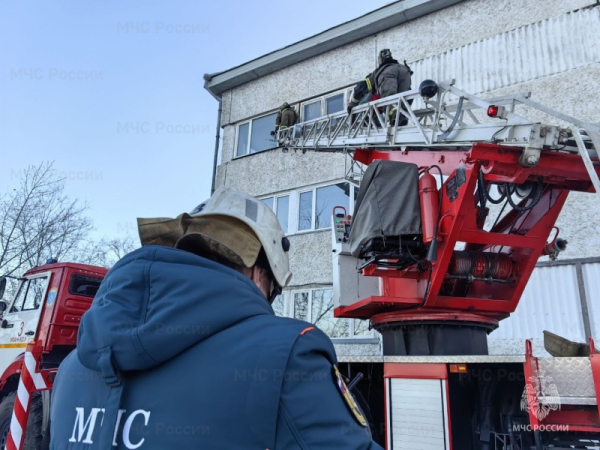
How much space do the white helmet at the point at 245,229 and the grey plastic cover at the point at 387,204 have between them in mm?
3126

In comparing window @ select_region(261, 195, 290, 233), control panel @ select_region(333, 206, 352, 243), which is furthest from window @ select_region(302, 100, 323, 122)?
control panel @ select_region(333, 206, 352, 243)

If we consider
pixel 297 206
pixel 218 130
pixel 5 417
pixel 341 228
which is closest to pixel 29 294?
pixel 5 417

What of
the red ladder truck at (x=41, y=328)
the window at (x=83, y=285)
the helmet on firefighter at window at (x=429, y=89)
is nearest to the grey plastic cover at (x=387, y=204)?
the helmet on firefighter at window at (x=429, y=89)

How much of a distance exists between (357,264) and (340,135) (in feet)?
8.78

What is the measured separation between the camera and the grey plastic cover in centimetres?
468

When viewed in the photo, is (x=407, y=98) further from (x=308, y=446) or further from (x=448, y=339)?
(x=308, y=446)

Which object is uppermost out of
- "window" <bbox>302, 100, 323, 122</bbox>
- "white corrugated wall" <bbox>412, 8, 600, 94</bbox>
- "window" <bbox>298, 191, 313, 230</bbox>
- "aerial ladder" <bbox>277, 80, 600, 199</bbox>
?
"window" <bbox>302, 100, 323, 122</bbox>

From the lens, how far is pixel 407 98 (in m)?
5.97

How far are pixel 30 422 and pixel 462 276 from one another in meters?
5.84

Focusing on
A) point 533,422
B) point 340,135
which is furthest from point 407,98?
point 533,422

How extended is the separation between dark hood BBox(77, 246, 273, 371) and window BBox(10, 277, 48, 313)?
7112mm

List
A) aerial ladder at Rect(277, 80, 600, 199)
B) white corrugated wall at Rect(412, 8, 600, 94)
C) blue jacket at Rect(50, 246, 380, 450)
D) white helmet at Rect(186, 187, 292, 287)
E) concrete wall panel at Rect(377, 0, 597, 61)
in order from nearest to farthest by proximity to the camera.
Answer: blue jacket at Rect(50, 246, 380, 450)
white helmet at Rect(186, 187, 292, 287)
aerial ladder at Rect(277, 80, 600, 199)
white corrugated wall at Rect(412, 8, 600, 94)
concrete wall panel at Rect(377, 0, 597, 61)

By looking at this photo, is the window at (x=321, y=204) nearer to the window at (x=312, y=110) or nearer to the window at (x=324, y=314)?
the window at (x=324, y=314)

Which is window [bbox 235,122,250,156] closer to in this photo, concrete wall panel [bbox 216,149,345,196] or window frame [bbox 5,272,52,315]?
concrete wall panel [bbox 216,149,345,196]
